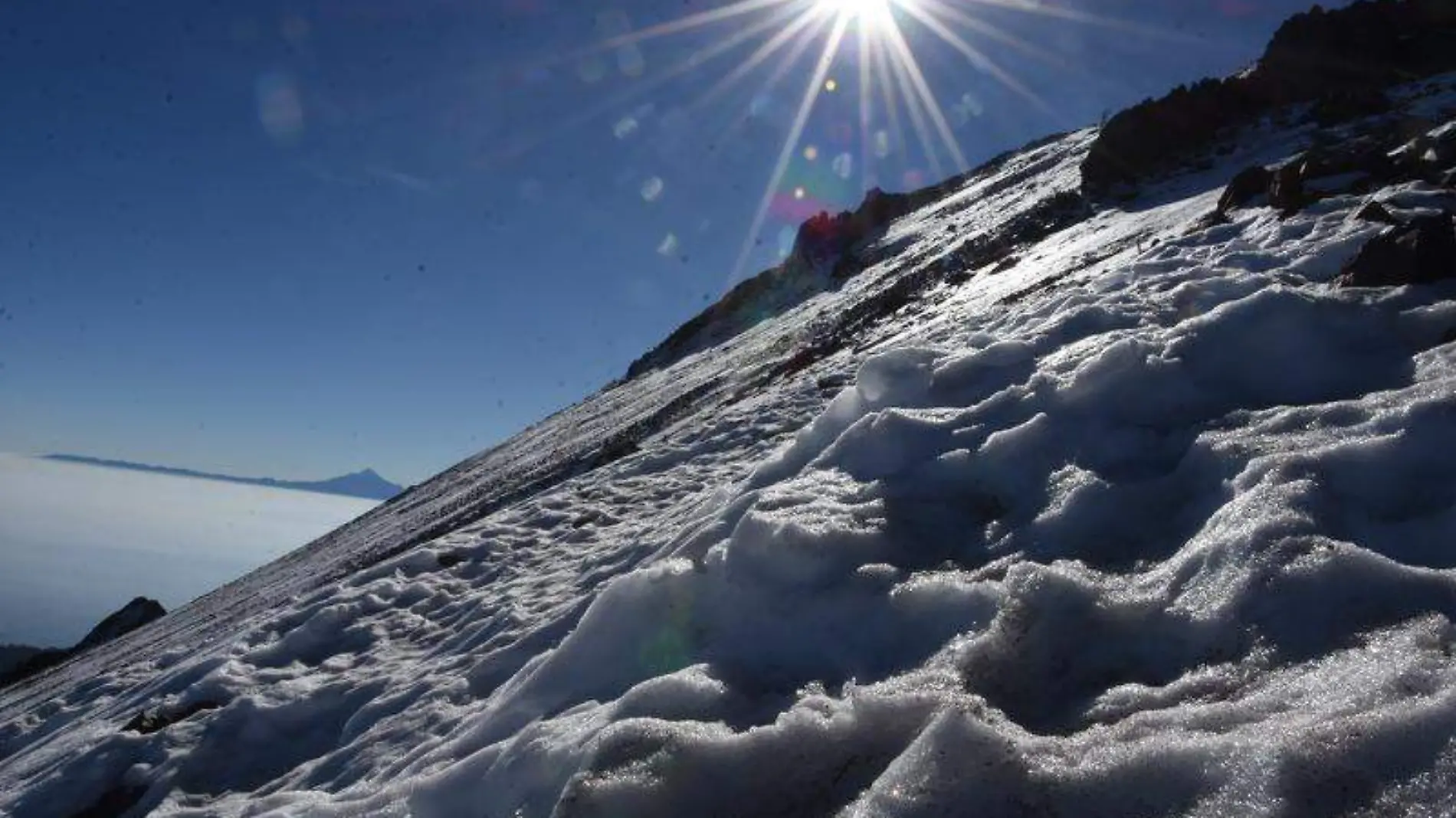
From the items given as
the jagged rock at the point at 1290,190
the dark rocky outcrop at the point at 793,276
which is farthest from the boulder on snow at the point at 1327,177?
the dark rocky outcrop at the point at 793,276

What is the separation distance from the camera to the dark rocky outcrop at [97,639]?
2469 centimetres

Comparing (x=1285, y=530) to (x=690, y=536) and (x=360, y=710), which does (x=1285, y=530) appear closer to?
(x=690, y=536)

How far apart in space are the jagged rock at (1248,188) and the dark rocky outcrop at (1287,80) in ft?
Answer: 26.5

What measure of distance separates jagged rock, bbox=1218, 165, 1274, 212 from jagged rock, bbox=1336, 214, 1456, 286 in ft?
13.8

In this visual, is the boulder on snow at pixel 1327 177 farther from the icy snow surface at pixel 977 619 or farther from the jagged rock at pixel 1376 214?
the jagged rock at pixel 1376 214

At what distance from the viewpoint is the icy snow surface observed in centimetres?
333

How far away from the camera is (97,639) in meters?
27.4

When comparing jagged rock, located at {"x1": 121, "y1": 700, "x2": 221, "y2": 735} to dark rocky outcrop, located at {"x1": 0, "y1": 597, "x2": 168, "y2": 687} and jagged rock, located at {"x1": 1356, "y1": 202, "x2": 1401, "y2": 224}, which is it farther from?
dark rocky outcrop, located at {"x1": 0, "y1": 597, "x2": 168, "y2": 687}

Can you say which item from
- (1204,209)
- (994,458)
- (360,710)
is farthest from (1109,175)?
(360,710)

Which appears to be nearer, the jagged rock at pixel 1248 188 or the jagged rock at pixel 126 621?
the jagged rock at pixel 1248 188

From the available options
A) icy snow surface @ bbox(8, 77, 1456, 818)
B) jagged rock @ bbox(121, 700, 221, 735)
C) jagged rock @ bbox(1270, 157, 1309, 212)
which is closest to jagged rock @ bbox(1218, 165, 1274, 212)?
jagged rock @ bbox(1270, 157, 1309, 212)

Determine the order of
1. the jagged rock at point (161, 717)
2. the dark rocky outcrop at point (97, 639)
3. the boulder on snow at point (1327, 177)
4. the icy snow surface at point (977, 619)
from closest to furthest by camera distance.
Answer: the icy snow surface at point (977, 619), the jagged rock at point (161, 717), the boulder on snow at point (1327, 177), the dark rocky outcrop at point (97, 639)

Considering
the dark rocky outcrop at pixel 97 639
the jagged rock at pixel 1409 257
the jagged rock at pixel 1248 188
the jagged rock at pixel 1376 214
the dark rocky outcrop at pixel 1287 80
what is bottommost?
the jagged rock at pixel 1409 257

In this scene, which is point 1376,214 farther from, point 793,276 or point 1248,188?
point 793,276
